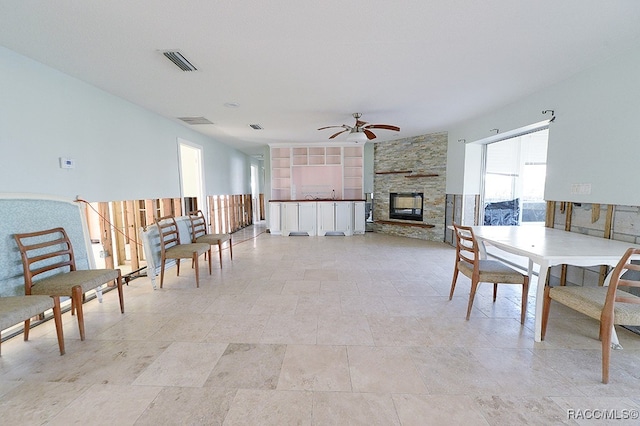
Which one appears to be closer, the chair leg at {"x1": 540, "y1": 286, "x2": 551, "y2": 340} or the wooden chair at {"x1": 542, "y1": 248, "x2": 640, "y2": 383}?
the wooden chair at {"x1": 542, "y1": 248, "x2": 640, "y2": 383}

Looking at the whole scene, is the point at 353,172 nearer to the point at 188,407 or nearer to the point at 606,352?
the point at 606,352

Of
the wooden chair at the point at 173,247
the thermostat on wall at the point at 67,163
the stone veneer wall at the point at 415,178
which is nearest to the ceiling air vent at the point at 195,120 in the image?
the wooden chair at the point at 173,247

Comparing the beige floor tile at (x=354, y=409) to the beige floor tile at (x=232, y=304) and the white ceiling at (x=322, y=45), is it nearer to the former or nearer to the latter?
the beige floor tile at (x=232, y=304)

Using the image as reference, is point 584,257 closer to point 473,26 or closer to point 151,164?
point 473,26

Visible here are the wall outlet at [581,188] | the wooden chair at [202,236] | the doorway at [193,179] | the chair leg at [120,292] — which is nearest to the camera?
the chair leg at [120,292]

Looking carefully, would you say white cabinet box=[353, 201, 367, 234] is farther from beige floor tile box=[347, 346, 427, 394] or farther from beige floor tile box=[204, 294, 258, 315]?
beige floor tile box=[347, 346, 427, 394]

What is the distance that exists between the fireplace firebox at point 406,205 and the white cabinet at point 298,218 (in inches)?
82.0

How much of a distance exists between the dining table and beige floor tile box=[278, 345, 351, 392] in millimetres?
1632

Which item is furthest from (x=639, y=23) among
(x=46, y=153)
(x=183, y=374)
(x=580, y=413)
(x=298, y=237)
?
(x=298, y=237)

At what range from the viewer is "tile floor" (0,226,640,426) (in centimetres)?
150

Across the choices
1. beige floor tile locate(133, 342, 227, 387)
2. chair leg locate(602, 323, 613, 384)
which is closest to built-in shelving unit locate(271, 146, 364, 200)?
beige floor tile locate(133, 342, 227, 387)

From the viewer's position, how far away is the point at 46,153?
263cm

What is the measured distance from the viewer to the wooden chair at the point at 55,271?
2152 mm

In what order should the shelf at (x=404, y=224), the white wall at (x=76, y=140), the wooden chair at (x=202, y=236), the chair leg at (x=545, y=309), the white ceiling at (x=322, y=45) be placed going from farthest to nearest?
the shelf at (x=404, y=224), the wooden chair at (x=202, y=236), the white wall at (x=76, y=140), the chair leg at (x=545, y=309), the white ceiling at (x=322, y=45)
